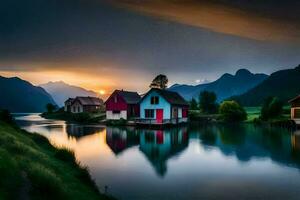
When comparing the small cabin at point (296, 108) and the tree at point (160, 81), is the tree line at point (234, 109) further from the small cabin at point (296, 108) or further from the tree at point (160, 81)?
the tree at point (160, 81)

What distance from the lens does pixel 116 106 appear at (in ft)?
237

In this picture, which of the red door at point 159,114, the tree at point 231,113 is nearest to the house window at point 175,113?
the red door at point 159,114

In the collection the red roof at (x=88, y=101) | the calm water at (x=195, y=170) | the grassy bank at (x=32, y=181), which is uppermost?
the red roof at (x=88, y=101)

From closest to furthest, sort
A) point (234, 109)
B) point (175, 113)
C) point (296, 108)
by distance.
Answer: point (296, 108)
point (175, 113)
point (234, 109)

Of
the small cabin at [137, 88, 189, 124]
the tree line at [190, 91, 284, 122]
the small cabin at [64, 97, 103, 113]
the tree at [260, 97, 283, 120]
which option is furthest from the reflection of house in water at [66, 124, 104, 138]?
the small cabin at [64, 97, 103, 113]

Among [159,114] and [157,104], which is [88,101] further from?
[159,114]

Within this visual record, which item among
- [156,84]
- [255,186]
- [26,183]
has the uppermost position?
[156,84]

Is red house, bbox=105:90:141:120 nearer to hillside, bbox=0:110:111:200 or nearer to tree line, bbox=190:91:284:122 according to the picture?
tree line, bbox=190:91:284:122

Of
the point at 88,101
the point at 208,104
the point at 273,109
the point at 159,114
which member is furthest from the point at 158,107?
the point at 88,101

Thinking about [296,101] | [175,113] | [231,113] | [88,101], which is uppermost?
[88,101]

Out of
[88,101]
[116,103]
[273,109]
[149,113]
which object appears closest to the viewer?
[149,113]

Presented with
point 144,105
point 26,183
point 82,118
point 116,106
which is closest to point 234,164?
point 26,183

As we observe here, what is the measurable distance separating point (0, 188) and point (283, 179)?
619 inches

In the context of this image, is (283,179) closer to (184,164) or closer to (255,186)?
(255,186)
